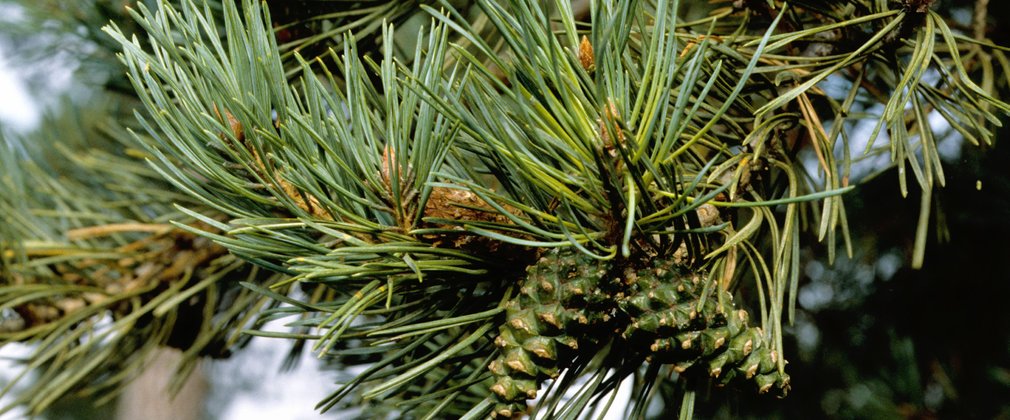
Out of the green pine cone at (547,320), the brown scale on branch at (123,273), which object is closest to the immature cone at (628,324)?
the green pine cone at (547,320)

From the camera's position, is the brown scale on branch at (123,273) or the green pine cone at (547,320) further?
the brown scale on branch at (123,273)

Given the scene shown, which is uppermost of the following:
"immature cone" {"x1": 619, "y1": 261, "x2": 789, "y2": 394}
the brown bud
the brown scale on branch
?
the brown bud

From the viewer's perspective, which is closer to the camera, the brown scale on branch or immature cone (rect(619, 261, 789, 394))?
immature cone (rect(619, 261, 789, 394))

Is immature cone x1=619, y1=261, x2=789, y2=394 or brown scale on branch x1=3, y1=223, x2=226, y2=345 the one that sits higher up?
immature cone x1=619, y1=261, x2=789, y2=394

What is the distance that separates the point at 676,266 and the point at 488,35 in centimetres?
36

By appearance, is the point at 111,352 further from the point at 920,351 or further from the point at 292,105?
the point at 920,351

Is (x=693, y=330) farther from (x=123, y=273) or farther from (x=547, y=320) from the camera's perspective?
(x=123, y=273)

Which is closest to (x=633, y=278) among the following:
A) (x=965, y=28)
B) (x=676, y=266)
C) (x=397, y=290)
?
(x=676, y=266)

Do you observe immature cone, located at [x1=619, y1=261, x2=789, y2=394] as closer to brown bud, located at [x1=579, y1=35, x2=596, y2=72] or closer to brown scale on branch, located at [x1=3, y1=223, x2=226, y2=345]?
brown bud, located at [x1=579, y1=35, x2=596, y2=72]

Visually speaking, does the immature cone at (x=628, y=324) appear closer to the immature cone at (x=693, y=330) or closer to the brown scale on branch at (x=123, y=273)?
the immature cone at (x=693, y=330)

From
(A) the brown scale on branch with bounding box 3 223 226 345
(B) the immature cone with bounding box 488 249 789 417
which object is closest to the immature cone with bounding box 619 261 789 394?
(B) the immature cone with bounding box 488 249 789 417

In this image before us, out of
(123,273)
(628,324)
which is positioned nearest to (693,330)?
(628,324)

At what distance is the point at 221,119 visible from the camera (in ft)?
1.22

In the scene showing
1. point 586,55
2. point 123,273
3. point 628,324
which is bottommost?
point 123,273
